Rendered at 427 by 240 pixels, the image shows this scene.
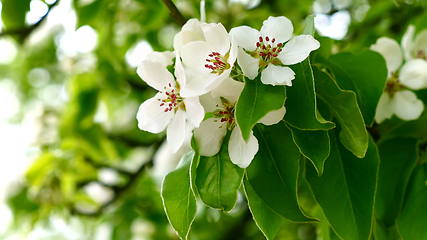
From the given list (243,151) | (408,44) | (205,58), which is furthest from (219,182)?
(408,44)

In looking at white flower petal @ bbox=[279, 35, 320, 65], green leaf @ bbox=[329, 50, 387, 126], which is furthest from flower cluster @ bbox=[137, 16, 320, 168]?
green leaf @ bbox=[329, 50, 387, 126]

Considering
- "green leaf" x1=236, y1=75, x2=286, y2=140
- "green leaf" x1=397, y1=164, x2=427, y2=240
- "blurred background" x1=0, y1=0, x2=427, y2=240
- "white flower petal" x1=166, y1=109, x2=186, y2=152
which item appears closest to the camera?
"green leaf" x1=236, y1=75, x2=286, y2=140

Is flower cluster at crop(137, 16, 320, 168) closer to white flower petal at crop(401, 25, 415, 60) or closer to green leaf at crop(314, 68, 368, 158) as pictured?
green leaf at crop(314, 68, 368, 158)

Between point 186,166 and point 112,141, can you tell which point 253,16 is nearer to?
point 112,141

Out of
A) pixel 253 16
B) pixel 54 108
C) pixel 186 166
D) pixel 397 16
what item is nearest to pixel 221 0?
pixel 253 16

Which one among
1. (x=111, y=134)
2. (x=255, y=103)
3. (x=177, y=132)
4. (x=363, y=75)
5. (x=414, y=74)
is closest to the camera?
(x=255, y=103)

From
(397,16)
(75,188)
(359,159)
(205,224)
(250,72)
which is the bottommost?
(205,224)

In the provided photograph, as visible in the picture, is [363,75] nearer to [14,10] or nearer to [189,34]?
[189,34]
